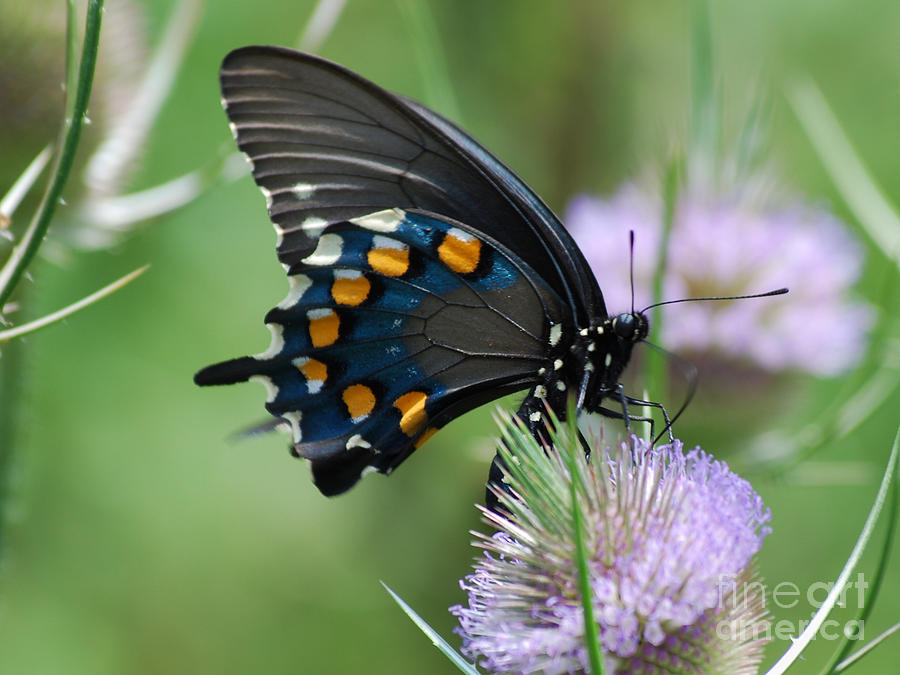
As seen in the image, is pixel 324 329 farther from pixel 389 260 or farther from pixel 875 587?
pixel 875 587

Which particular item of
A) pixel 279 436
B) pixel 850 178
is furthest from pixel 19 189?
pixel 279 436

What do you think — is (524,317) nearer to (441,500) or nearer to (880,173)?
(441,500)

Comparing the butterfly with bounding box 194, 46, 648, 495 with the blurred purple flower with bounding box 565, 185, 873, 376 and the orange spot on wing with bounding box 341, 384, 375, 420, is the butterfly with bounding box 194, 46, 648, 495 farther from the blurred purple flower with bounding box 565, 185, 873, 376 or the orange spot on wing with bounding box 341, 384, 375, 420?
A: the blurred purple flower with bounding box 565, 185, 873, 376

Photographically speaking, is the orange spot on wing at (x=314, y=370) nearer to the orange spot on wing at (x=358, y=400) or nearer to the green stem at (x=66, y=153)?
the orange spot on wing at (x=358, y=400)

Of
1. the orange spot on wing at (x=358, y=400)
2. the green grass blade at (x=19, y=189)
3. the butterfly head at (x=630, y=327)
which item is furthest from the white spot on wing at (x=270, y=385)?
the butterfly head at (x=630, y=327)

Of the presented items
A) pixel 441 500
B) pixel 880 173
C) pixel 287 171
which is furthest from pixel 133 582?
pixel 880 173

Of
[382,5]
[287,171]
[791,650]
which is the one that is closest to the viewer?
[791,650]
